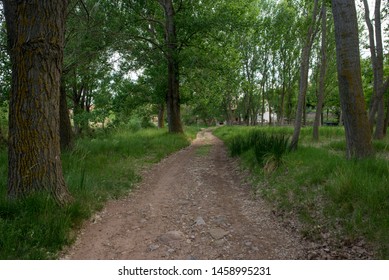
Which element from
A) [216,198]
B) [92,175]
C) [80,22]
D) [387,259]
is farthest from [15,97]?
[387,259]

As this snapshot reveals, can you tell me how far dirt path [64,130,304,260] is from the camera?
134 inches

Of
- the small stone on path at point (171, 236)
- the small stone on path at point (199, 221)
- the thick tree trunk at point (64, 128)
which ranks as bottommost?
the small stone on path at point (171, 236)

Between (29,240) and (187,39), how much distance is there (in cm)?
1291

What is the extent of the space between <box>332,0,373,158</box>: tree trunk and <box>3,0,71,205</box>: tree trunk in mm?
5354

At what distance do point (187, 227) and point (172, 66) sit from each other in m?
12.4

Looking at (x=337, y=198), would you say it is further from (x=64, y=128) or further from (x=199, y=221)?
(x=64, y=128)

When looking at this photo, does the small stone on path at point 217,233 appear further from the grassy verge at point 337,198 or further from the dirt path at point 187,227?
the grassy verge at point 337,198

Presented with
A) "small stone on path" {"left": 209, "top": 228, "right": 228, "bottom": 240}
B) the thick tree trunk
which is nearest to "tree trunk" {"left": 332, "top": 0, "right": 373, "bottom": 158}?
"small stone on path" {"left": 209, "top": 228, "right": 228, "bottom": 240}

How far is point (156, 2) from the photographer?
14.9 m

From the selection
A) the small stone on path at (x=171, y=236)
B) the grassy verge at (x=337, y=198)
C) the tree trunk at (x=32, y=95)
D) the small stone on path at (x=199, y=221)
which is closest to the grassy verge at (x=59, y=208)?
the tree trunk at (x=32, y=95)

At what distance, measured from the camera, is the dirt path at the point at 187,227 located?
11.2ft

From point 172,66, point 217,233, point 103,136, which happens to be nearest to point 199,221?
point 217,233

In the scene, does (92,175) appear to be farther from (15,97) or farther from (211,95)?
(211,95)

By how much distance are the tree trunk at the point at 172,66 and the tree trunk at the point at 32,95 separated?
10134 millimetres
